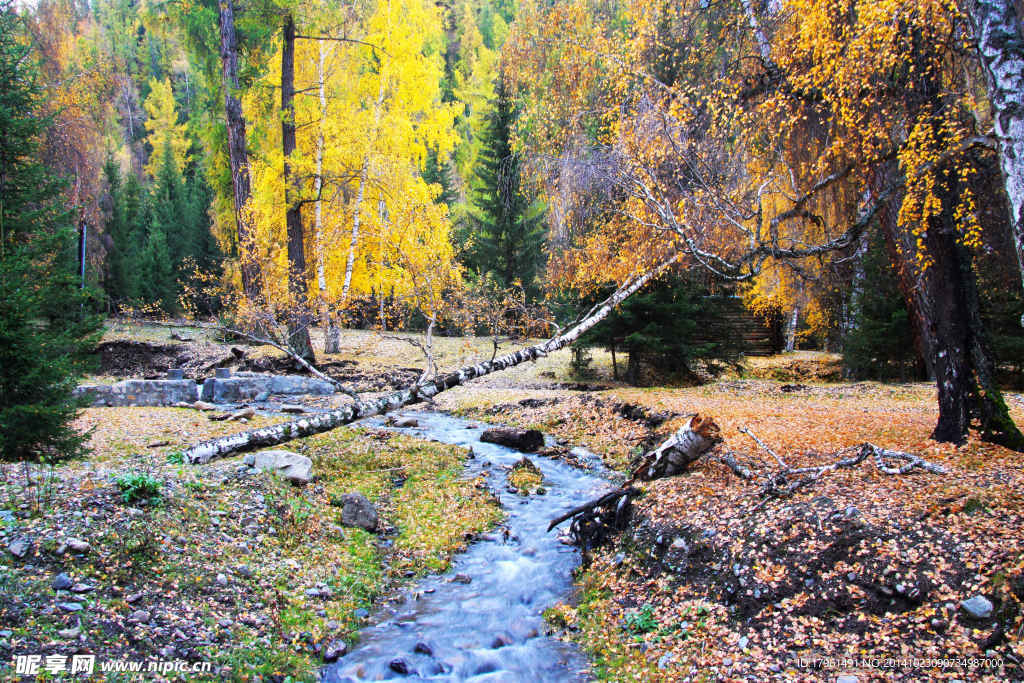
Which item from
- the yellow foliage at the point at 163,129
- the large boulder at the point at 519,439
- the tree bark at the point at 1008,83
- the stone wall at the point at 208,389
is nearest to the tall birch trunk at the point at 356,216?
the stone wall at the point at 208,389

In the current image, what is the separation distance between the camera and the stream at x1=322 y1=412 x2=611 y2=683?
4.40m

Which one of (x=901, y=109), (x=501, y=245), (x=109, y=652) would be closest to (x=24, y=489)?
(x=109, y=652)

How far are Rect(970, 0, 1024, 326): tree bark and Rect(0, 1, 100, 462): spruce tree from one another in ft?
30.5

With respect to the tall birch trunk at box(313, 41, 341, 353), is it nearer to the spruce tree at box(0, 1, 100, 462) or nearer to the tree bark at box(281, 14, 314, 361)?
the tree bark at box(281, 14, 314, 361)

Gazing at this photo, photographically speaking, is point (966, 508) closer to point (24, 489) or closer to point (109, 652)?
point (109, 652)

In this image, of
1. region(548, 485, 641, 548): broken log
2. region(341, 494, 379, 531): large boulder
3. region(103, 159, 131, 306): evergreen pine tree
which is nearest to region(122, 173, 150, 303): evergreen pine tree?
region(103, 159, 131, 306): evergreen pine tree

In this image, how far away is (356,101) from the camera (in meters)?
21.0

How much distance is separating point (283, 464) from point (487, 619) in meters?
3.53

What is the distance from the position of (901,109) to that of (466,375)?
6.83 m

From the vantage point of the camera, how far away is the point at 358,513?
668 cm

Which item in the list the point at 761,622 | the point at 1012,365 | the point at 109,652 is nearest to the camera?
the point at 109,652

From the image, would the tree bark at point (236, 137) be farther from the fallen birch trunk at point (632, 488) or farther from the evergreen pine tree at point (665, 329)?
the fallen birch trunk at point (632, 488)

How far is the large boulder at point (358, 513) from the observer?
660 cm

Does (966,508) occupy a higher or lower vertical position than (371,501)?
higher
